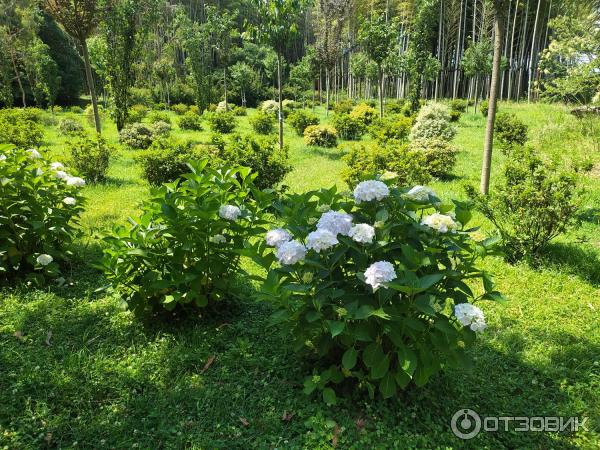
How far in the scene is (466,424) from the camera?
2342 millimetres

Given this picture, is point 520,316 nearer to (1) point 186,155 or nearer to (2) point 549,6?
(1) point 186,155

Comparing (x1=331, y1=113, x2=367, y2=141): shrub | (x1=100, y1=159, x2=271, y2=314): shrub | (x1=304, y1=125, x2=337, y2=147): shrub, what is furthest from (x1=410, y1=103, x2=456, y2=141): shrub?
(x1=100, y1=159, x2=271, y2=314): shrub

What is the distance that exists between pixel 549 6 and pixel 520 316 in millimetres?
26975

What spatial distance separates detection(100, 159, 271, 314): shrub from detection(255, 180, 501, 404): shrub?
60cm

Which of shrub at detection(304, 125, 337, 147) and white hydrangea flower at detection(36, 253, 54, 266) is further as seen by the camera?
shrub at detection(304, 125, 337, 147)

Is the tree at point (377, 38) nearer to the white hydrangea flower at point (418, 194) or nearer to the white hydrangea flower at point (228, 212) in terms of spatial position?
the white hydrangea flower at point (228, 212)

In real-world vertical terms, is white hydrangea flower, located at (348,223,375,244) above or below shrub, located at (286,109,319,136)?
above

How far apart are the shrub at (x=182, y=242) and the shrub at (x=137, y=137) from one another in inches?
395

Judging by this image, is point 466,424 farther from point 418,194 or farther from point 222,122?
point 222,122

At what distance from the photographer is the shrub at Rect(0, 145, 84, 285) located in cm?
347

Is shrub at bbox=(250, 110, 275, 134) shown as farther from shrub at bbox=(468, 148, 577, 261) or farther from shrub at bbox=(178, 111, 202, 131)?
shrub at bbox=(468, 148, 577, 261)

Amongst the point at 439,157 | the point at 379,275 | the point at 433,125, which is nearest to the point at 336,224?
the point at 379,275

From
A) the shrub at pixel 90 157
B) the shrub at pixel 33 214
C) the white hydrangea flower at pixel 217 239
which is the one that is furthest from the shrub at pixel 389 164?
the shrub at pixel 90 157

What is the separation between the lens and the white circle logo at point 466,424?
2277 millimetres
